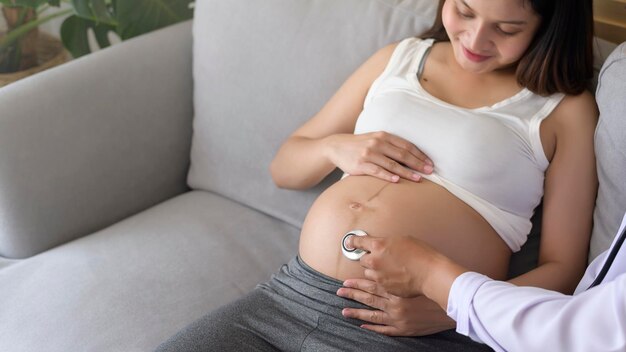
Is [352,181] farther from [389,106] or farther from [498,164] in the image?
[498,164]

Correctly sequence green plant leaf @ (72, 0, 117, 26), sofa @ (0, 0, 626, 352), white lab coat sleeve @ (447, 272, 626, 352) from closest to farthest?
white lab coat sleeve @ (447, 272, 626, 352) → sofa @ (0, 0, 626, 352) → green plant leaf @ (72, 0, 117, 26)

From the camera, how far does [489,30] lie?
1.46 metres

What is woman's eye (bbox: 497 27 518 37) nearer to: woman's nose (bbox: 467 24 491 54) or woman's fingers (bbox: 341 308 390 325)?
woman's nose (bbox: 467 24 491 54)

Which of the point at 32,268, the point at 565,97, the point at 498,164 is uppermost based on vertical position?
the point at 565,97

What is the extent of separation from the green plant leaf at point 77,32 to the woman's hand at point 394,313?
1.46 metres

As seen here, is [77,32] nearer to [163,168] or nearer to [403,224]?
[163,168]

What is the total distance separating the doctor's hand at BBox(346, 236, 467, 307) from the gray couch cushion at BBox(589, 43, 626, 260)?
0.36 m

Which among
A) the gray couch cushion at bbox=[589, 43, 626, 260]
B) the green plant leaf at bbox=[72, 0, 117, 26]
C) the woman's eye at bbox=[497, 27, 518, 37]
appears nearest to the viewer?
the gray couch cushion at bbox=[589, 43, 626, 260]

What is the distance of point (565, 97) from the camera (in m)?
1.52

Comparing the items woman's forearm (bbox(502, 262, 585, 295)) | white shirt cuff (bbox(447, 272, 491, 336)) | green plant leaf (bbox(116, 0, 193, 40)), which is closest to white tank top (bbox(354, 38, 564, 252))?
woman's forearm (bbox(502, 262, 585, 295))

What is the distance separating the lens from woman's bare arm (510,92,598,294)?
1446 mm

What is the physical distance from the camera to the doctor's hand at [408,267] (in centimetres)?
121

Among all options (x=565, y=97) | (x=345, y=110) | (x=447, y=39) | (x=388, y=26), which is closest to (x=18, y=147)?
(x=345, y=110)

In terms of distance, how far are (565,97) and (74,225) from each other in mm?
1146
